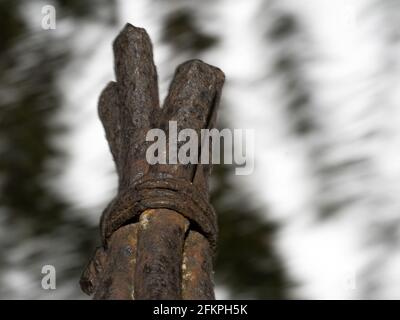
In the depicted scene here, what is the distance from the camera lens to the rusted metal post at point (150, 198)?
326cm

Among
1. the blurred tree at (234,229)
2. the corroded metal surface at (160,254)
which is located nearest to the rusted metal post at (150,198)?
the corroded metal surface at (160,254)

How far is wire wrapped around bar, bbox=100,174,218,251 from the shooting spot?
3.42 meters

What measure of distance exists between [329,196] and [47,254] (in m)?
1.19

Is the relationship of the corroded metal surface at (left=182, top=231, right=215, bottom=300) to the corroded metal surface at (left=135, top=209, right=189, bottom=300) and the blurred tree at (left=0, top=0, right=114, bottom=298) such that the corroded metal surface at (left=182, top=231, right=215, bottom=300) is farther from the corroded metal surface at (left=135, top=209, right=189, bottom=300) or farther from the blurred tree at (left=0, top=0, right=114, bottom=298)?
the blurred tree at (left=0, top=0, right=114, bottom=298)

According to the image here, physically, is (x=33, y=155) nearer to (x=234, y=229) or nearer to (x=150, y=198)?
(x=234, y=229)

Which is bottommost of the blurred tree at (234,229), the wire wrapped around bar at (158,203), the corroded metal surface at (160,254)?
the corroded metal surface at (160,254)

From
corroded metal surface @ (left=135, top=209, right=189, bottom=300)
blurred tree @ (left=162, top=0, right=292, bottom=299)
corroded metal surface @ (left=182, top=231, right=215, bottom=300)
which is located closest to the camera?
corroded metal surface @ (left=135, top=209, right=189, bottom=300)

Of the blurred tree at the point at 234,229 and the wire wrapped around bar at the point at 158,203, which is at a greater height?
the blurred tree at the point at 234,229

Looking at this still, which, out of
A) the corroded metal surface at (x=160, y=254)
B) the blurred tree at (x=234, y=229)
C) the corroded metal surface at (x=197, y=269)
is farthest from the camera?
the blurred tree at (x=234, y=229)

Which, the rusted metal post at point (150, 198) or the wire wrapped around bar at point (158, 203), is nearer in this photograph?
the rusted metal post at point (150, 198)

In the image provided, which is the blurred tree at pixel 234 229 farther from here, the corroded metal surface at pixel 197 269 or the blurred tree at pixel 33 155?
the corroded metal surface at pixel 197 269

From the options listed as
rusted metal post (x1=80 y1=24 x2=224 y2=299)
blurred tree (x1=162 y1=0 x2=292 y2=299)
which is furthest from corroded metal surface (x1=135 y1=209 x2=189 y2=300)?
blurred tree (x1=162 y1=0 x2=292 y2=299)
